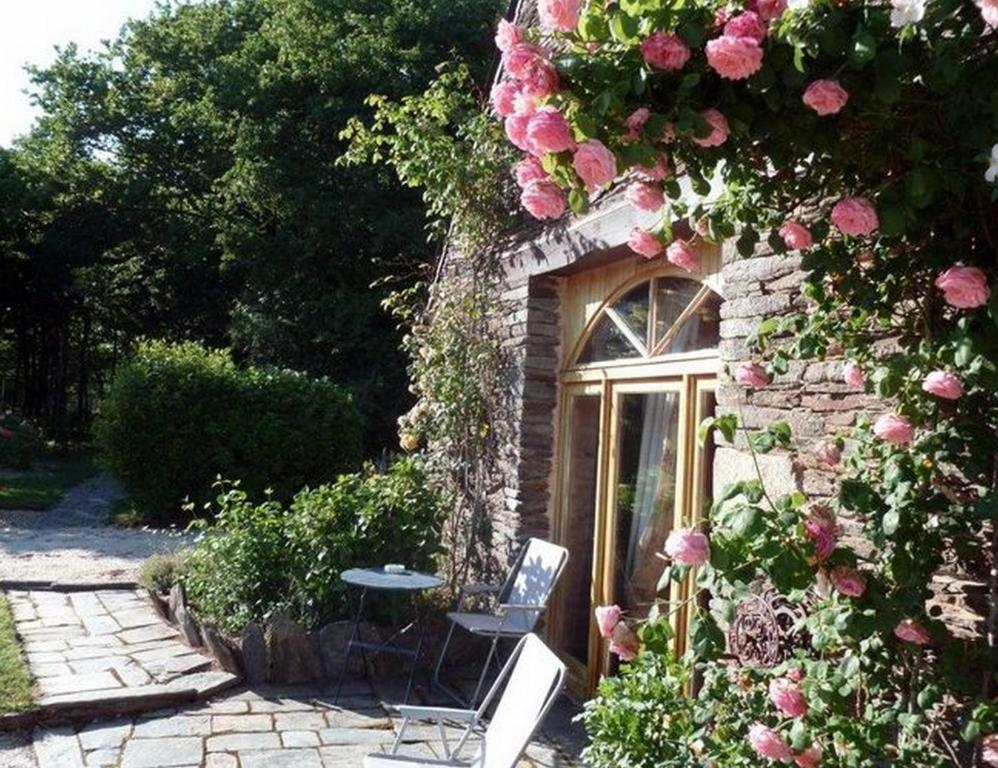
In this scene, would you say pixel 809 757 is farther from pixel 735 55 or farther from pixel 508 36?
pixel 508 36

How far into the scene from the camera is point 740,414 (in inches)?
164

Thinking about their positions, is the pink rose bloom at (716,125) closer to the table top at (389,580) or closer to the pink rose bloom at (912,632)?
the pink rose bloom at (912,632)

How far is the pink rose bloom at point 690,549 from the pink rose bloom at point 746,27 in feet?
4.45

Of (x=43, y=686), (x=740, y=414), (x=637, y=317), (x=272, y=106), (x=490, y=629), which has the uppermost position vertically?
(x=272, y=106)

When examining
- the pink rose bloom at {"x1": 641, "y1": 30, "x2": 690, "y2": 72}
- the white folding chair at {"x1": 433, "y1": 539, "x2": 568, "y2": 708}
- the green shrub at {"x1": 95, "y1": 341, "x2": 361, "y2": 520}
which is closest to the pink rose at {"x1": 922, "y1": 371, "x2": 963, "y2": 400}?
the pink rose bloom at {"x1": 641, "y1": 30, "x2": 690, "y2": 72}

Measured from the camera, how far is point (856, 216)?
277cm

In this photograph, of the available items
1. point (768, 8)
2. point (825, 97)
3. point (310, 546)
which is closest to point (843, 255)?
point (825, 97)

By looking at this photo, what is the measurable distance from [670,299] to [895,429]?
8.47 ft

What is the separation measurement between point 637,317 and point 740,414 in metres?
1.71

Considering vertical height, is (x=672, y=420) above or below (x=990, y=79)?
below

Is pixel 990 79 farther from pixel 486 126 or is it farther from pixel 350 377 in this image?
pixel 350 377

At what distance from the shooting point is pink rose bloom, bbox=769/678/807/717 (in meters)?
3.04

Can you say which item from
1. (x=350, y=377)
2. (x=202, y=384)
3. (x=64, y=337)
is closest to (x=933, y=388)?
(x=202, y=384)

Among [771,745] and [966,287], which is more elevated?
[966,287]
